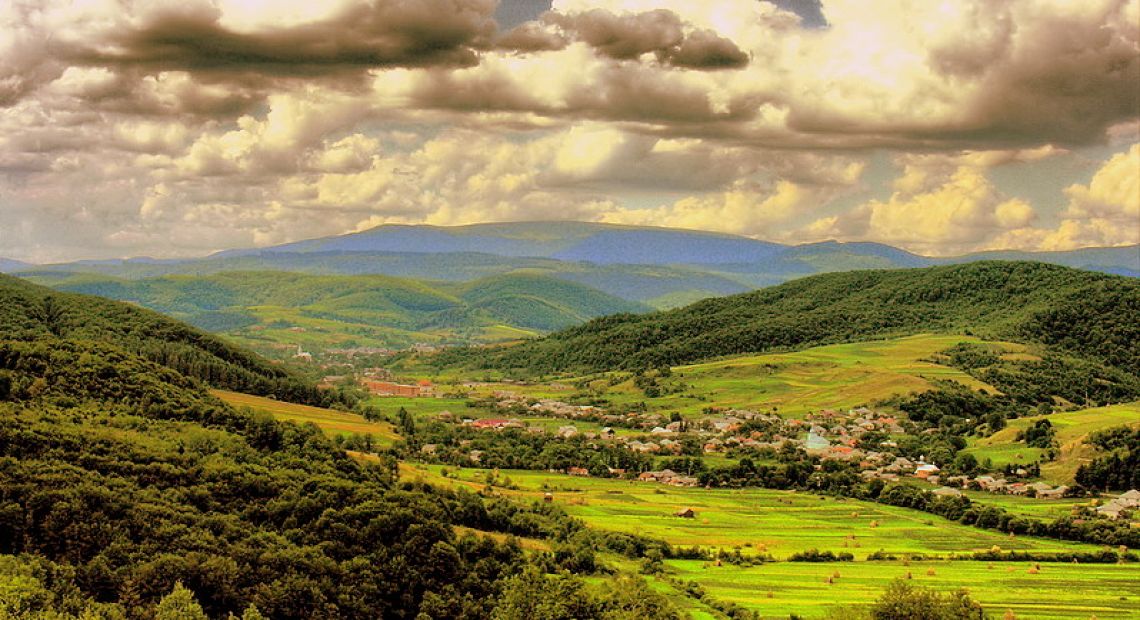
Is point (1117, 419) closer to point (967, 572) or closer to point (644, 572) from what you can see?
point (967, 572)

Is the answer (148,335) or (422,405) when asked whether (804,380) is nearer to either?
(422,405)

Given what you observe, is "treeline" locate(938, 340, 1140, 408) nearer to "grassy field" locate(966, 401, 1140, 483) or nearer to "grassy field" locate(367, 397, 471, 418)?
"grassy field" locate(966, 401, 1140, 483)

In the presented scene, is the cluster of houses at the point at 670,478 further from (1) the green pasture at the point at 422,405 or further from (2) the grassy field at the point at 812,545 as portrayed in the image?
(1) the green pasture at the point at 422,405

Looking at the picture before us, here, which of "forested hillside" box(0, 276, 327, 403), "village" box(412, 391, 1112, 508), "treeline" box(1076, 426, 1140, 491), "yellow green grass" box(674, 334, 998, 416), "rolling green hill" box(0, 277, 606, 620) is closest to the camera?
"rolling green hill" box(0, 277, 606, 620)

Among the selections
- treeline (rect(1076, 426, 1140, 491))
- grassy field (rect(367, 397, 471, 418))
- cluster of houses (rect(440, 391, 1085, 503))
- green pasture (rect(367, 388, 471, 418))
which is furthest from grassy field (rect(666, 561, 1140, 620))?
grassy field (rect(367, 397, 471, 418))

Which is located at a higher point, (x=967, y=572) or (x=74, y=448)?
(x=74, y=448)

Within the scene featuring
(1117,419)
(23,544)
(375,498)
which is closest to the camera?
(23,544)

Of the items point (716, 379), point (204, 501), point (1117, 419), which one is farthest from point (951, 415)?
point (204, 501)
